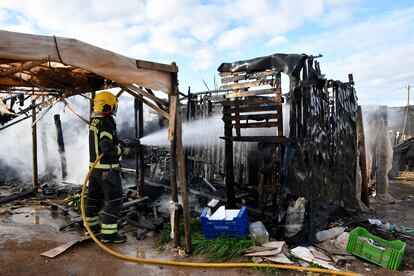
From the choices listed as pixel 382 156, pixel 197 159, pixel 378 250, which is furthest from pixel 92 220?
pixel 382 156

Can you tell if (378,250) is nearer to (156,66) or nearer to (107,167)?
(156,66)

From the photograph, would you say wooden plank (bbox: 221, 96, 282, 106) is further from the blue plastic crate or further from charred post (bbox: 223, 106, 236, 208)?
the blue plastic crate

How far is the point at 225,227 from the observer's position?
559 centimetres

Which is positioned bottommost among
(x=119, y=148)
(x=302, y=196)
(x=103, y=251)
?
(x=103, y=251)

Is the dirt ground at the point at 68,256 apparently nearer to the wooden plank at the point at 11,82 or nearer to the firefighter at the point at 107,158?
the firefighter at the point at 107,158

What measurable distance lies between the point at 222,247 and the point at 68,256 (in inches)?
105

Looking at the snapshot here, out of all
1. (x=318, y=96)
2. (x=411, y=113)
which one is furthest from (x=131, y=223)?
(x=411, y=113)

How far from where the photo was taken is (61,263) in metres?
4.84

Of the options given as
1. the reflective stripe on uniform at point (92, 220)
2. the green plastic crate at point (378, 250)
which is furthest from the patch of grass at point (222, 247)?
the reflective stripe on uniform at point (92, 220)

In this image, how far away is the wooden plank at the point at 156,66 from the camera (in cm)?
474

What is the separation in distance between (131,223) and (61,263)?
6.19 feet

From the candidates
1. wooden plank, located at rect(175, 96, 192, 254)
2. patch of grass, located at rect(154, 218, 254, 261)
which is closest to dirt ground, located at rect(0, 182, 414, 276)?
patch of grass, located at rect(154, 218, 254, 261)

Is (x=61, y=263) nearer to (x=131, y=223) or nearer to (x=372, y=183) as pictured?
(x=131, y=223)

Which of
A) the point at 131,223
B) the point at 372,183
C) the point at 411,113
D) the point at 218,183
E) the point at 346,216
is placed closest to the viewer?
the point at 131,223
